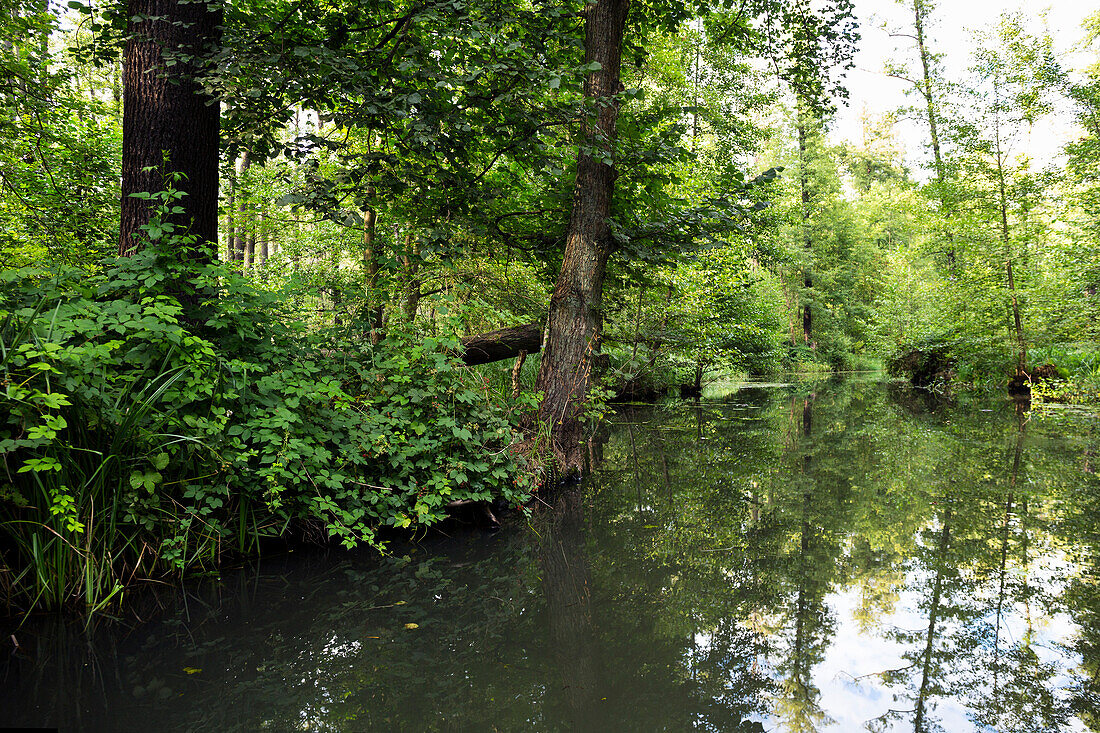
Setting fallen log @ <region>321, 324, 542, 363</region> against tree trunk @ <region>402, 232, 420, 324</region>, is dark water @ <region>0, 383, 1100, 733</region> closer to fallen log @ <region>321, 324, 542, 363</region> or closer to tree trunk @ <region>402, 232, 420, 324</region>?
fallen log @ <region>321, 324, 542, 363</region>

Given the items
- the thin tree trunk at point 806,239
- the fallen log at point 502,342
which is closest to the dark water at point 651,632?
the fallen log at point 502,342

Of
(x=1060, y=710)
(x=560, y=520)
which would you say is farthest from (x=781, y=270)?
(x=1060, y=710)

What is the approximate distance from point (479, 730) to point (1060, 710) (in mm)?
2083

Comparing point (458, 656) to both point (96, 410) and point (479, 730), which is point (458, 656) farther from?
point (96, 410)

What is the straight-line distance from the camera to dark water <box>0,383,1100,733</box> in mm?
2041

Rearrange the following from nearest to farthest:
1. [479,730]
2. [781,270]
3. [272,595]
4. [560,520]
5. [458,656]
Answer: [479,730], [458,656], [272,595], [560,520], [781,270]

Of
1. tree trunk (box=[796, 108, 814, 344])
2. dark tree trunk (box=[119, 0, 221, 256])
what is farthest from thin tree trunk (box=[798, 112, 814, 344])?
dark tree trunk (box=[119, 0, 221, 256])

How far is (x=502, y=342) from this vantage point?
6.46 metres

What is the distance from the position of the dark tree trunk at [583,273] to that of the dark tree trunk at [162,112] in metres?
3.08

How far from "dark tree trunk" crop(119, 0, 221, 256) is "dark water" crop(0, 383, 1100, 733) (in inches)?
97.9

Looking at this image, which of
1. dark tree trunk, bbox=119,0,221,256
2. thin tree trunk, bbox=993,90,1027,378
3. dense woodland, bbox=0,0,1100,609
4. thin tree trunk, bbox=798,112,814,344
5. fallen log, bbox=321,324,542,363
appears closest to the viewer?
dense woodland, bbox=0,0,1100,609

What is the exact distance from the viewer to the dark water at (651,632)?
6.70 feet

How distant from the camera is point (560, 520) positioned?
15.3ft

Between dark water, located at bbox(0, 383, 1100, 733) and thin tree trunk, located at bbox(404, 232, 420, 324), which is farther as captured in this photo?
thin tree trunk, located at bbox(404, 232, 420, 324)
